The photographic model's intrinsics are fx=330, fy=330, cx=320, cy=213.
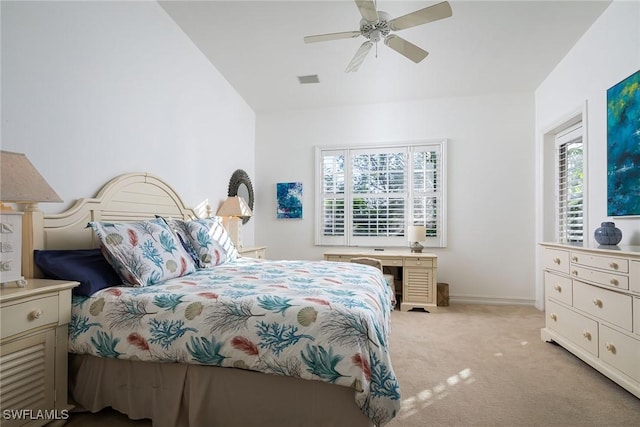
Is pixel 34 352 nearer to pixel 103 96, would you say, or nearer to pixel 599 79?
pixel 103 96

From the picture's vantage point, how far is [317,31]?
3.11 m

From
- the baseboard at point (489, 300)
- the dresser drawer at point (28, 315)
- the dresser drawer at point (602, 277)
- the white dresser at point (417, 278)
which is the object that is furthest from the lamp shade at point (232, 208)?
the dresser drawer at point (602, 277)

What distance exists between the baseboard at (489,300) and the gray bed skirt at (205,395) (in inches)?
138

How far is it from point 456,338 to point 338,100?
3388 millimetres

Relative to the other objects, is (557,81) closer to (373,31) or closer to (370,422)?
(373,31)

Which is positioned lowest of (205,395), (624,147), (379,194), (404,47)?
(205,395)

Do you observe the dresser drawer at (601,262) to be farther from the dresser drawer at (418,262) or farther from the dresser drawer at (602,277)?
the dresser drawer at (418,262)

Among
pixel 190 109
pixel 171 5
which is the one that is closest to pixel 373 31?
pixel 171 5

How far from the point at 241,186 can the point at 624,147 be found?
4036 millimetres

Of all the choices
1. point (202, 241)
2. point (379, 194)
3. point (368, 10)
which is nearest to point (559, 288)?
point (379, 194)

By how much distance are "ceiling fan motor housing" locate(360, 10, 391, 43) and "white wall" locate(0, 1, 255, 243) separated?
183 centimetres

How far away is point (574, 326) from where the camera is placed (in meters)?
2.52

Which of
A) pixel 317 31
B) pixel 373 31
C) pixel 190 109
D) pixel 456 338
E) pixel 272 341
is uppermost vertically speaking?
pixel 317 31

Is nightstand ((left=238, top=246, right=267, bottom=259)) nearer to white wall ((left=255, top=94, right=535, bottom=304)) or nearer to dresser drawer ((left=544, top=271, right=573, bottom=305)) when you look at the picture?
white wall ((left=255, top=94, right=535, bottom=304))
